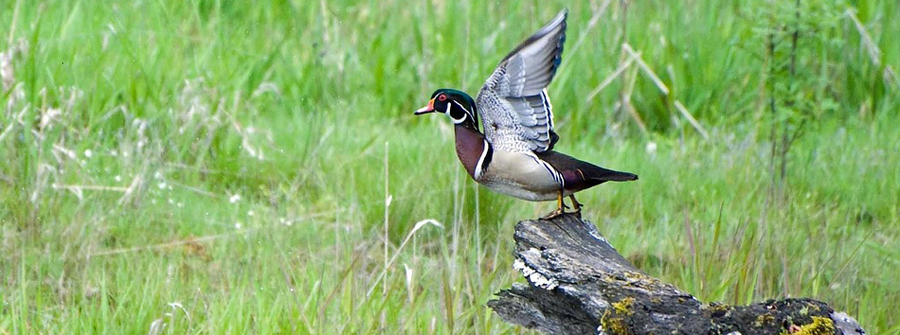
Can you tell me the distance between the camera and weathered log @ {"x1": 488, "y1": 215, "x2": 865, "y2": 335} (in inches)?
103

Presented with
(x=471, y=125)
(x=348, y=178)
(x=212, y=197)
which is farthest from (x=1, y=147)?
(x=471, y=125)

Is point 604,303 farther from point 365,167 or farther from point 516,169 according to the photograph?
point 365,167

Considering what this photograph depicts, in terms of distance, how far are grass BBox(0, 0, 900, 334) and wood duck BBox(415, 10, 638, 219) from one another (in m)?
0.53

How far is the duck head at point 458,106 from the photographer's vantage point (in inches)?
117

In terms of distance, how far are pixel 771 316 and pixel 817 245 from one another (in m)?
1.95

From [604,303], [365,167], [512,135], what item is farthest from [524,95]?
[365,167]

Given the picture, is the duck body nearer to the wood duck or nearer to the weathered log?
the wood duck

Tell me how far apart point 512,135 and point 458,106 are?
15cm

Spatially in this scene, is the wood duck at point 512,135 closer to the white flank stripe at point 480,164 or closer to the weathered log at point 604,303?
the white flank stripe at point 480,164

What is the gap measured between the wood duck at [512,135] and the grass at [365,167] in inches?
20.8

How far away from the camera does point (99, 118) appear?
5.18 metres

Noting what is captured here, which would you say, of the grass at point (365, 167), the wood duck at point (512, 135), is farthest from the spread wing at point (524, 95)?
the grass at point (365, 167)

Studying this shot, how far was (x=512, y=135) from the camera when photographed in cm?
302

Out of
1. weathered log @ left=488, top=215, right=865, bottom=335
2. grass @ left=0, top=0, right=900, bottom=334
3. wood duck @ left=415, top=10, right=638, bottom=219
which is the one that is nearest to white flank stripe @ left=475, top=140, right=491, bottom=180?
wood duck @ left=415, top=10, right=638, bottom=219
